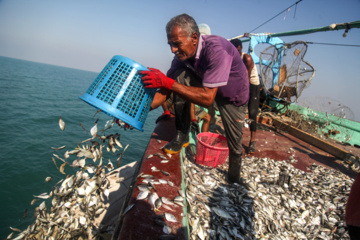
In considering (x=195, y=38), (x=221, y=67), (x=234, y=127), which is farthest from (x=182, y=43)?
(x=234, y=127)

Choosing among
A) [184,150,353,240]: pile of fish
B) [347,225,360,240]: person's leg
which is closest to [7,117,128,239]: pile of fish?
[184,150,353,240]: pile of fish

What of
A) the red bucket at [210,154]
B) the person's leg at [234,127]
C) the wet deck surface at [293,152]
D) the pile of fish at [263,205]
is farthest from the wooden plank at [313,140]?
the person's leg at [234,127]

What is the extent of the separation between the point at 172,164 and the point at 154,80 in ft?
4.24

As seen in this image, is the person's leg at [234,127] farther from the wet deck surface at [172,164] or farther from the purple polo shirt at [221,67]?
the wet deck surface at [172,164]

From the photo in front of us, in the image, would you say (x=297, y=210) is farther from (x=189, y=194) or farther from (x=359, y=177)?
(x=359, y=177)

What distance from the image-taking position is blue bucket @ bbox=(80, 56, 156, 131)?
6.77 feet

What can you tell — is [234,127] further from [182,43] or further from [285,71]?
[285,71]

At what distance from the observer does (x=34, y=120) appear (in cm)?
1644

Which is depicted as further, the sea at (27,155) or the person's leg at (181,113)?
the sea at (27,155)

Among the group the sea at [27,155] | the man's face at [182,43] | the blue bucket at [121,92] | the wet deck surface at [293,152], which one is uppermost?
the man's face at [182,43]

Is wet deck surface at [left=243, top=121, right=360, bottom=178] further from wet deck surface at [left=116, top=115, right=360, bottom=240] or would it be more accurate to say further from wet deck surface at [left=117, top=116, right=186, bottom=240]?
wet deck surface at [left=117, top=116, right=186, bottom=240]

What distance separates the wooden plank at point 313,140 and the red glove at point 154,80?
20.6 ft

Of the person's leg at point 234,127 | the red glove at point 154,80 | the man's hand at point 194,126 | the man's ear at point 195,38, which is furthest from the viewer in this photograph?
the man's hand at point 194,126

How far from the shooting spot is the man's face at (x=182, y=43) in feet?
7.59
